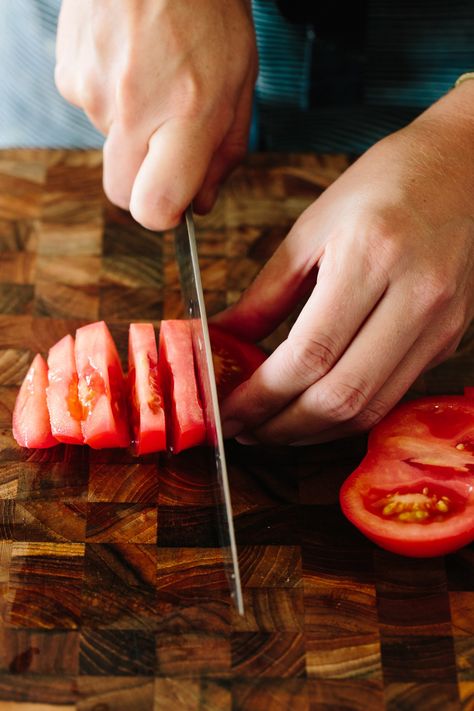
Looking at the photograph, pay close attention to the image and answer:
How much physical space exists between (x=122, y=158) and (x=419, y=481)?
2.89 ft

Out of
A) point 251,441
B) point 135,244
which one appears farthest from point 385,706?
point 135,244

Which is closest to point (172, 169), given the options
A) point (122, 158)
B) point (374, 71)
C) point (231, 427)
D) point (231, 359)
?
point (122, 158)

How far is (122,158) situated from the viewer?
199 cm

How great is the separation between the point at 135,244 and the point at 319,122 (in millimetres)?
600

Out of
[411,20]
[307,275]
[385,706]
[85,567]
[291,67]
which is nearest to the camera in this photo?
[385,706]

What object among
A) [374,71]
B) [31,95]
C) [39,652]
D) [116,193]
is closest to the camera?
[39,652]

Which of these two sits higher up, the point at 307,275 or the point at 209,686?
the point at 307,275

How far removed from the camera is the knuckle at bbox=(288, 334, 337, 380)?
1.75 metres

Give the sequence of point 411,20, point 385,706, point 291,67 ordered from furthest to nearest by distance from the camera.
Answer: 1. point 291,67
2. point 411,20
3. point 385,706

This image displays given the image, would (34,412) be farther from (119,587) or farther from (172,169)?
(172,169)

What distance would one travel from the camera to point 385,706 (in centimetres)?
163

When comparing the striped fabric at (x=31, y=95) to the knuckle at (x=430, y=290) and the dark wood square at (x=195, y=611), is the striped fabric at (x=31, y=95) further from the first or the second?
the dark wood square at (x=195, y=611)

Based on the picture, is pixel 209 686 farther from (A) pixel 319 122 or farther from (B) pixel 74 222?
(A) pixel 319 122

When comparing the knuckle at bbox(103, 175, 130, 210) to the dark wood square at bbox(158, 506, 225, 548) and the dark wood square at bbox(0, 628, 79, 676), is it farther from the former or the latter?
the dark wood square at bbox(0, 628, 79, 676)
